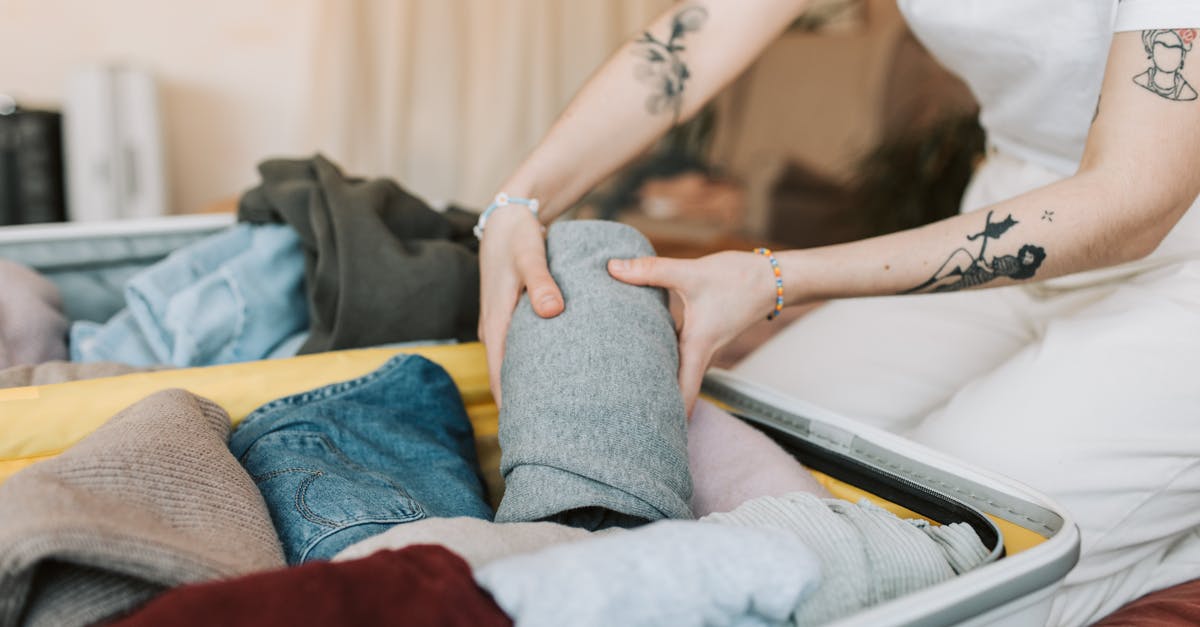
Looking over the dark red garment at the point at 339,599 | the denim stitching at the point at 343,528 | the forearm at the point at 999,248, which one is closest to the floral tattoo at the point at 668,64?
the forearm at the point at 999,248

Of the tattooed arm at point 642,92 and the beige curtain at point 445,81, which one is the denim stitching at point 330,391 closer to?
the tattooed arm at point 642,92

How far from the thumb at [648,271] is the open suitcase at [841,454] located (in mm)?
158

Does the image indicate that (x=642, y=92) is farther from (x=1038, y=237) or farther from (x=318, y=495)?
Answer: (x=318, y=495)

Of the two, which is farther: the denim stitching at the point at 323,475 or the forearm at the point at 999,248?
the forearm at the point at 999,248

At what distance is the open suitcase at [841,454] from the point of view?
44 centimetres

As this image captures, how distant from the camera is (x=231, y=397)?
629 millimetres

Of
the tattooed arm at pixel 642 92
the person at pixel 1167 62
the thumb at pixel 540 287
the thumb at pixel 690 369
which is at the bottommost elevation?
the thumb at pixel 690 369

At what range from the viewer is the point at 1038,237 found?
26.9 inches

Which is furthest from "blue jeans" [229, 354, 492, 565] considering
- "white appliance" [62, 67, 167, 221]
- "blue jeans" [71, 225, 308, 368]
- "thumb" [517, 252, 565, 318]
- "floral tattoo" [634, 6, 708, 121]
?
"white appliance" [62, 67, 167, 221]

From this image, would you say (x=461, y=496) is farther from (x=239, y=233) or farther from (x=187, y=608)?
(x=239, y=233)

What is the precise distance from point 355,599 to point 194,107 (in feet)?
6.46

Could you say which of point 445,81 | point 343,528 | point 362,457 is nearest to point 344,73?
point 445,81

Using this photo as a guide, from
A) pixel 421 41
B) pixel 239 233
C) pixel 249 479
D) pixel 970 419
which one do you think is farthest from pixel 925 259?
pixel 421 41

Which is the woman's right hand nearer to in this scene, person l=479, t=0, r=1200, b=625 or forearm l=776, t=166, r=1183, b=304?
person l=479, t=0, r=1200, b=625
